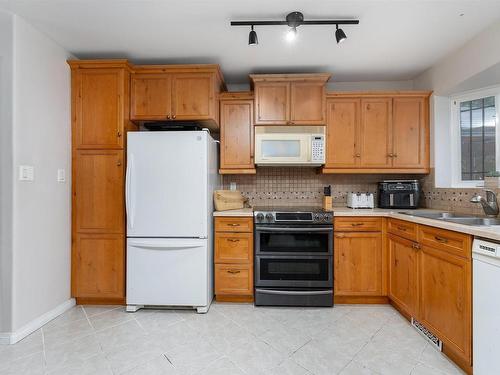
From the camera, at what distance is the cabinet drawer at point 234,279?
266cm

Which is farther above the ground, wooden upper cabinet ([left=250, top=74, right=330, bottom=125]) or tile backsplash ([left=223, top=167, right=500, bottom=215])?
wooden upper cabinet ([left=250, top=74, right=330, bottom=125])

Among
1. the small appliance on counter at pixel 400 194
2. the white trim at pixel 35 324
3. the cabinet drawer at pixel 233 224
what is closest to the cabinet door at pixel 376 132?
the small appliance on counter at pixel 400 194

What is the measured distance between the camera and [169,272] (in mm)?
2496

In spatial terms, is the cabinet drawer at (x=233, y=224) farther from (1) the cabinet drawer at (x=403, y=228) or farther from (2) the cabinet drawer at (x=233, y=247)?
(1) the cabinet drawer at (x=403, y=228)

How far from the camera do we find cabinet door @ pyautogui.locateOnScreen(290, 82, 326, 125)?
→ 2893 millimetres

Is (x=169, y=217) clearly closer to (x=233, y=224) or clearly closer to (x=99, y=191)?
(x=233, y=224)

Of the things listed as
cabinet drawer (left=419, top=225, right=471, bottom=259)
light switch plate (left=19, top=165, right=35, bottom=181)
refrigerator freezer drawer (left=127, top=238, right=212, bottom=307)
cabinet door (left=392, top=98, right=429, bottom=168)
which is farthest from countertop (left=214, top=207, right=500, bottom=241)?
light switch plate (left=19, top=165, right=35, bottom=181)

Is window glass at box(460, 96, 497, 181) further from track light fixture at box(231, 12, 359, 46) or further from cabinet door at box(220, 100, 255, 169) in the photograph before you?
cabinet door at box(220, 100, 255, 169)

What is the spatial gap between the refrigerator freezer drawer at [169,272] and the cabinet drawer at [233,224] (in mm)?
248

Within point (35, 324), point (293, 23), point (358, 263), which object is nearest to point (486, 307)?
point (358, 263)

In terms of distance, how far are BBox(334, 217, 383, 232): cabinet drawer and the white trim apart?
2.69 m

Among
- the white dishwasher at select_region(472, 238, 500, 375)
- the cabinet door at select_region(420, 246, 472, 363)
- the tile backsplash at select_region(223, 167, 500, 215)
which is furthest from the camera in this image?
the tile backsplash at select_region(223, 167, 500, 215)

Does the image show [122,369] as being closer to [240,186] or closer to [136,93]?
[240,186]

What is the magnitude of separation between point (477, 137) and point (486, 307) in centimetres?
193
